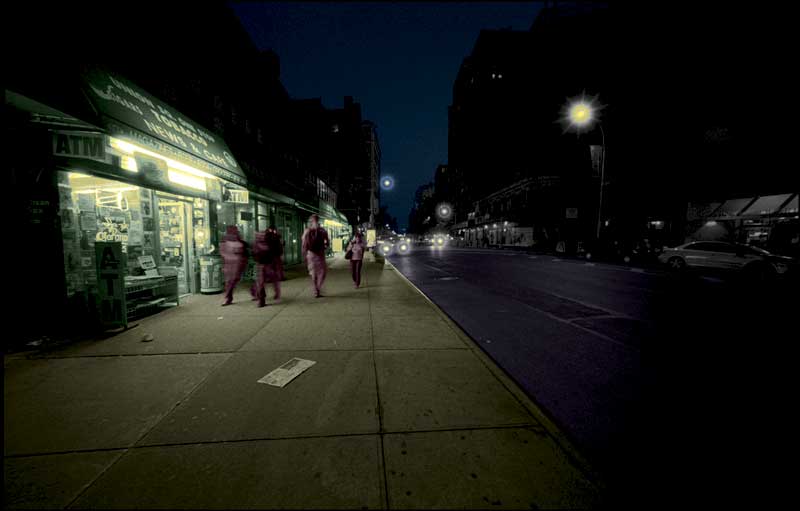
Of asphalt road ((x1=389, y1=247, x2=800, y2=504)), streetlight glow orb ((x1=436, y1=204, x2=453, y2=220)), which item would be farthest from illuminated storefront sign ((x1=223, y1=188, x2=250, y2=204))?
streetlight glow orb ((x1=436, y1=204, x2=453, y2=220))

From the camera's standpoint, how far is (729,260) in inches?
461

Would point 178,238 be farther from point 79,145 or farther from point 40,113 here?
point 40,113

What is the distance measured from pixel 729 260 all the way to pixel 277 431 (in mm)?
17270

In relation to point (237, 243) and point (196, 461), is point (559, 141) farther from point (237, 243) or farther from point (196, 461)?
point (196, 461)

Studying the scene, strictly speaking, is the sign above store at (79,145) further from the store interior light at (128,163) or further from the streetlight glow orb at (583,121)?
the streetlight glow orb at (583,121)

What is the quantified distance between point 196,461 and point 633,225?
32.2 meters

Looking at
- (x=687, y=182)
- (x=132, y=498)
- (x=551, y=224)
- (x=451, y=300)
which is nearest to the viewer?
(x=132, y=498)

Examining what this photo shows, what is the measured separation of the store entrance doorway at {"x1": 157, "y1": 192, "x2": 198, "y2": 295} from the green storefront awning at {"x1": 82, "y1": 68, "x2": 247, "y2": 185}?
1.70 m

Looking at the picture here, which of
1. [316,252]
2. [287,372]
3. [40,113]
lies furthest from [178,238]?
[287,372]

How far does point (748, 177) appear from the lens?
58.7 feet

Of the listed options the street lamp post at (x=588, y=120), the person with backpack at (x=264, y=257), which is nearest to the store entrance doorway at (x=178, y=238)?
the person with backpack at (x=264, y=257)

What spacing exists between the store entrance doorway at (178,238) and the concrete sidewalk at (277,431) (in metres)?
4.16

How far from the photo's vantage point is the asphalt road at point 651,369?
227 centimetres

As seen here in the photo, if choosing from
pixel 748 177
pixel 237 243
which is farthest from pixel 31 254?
pixel 748 177
